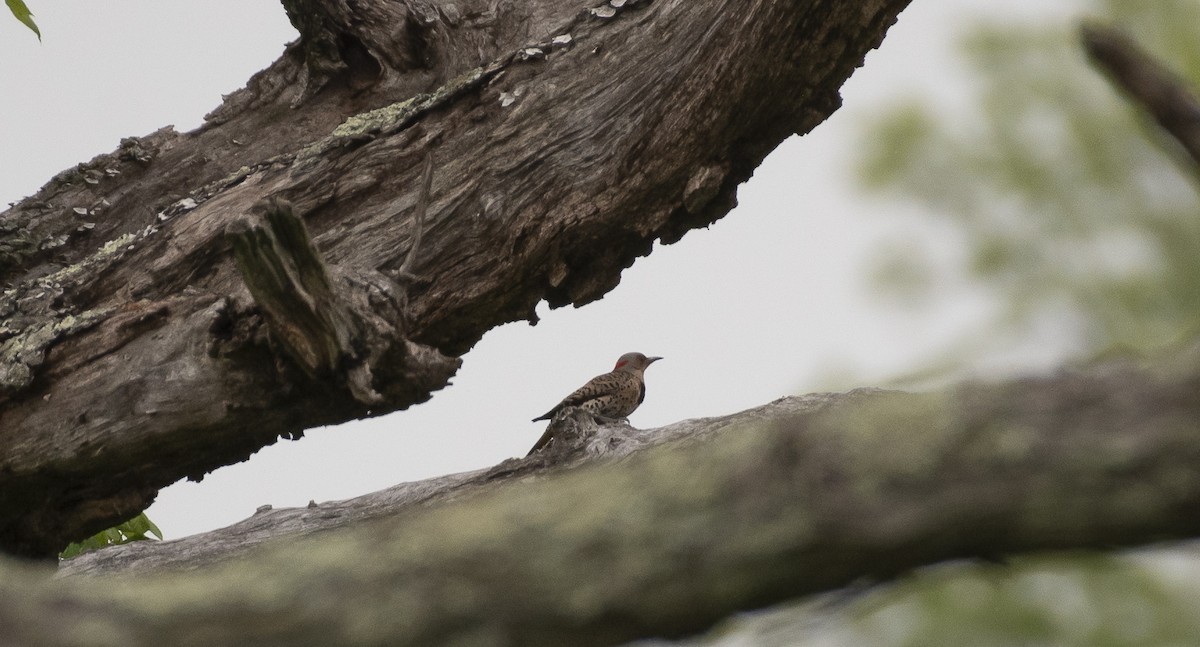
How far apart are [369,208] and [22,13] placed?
1.42m

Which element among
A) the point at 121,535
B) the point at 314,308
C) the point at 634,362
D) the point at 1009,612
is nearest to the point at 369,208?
the point at 314,308

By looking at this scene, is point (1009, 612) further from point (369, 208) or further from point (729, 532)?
point (729, 532)

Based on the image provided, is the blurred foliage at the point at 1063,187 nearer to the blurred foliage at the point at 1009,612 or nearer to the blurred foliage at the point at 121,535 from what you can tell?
the blurred foliage at the point at 1009,612

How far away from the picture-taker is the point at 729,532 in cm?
154

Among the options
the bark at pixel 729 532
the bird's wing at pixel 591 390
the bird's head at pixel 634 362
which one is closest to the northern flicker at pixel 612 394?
the bird's wing at pixel 591 390

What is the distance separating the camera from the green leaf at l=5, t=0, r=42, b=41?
3740 millimetres

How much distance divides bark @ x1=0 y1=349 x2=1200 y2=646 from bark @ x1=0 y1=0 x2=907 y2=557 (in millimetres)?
2111

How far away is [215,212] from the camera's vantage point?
4773 mm

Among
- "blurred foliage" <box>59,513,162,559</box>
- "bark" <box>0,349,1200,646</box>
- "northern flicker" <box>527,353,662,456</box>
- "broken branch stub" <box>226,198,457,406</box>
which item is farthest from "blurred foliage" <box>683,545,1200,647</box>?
"blurred foliage" <box>59,513,162,559</box>

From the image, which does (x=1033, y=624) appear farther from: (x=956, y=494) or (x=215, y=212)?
(x=956, y=494)

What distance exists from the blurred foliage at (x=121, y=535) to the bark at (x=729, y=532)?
4157 mm

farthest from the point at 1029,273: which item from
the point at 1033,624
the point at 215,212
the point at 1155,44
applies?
the point at 215,212

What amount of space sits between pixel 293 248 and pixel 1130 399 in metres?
2.44

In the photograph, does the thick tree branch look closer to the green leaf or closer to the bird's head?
the green leaf
